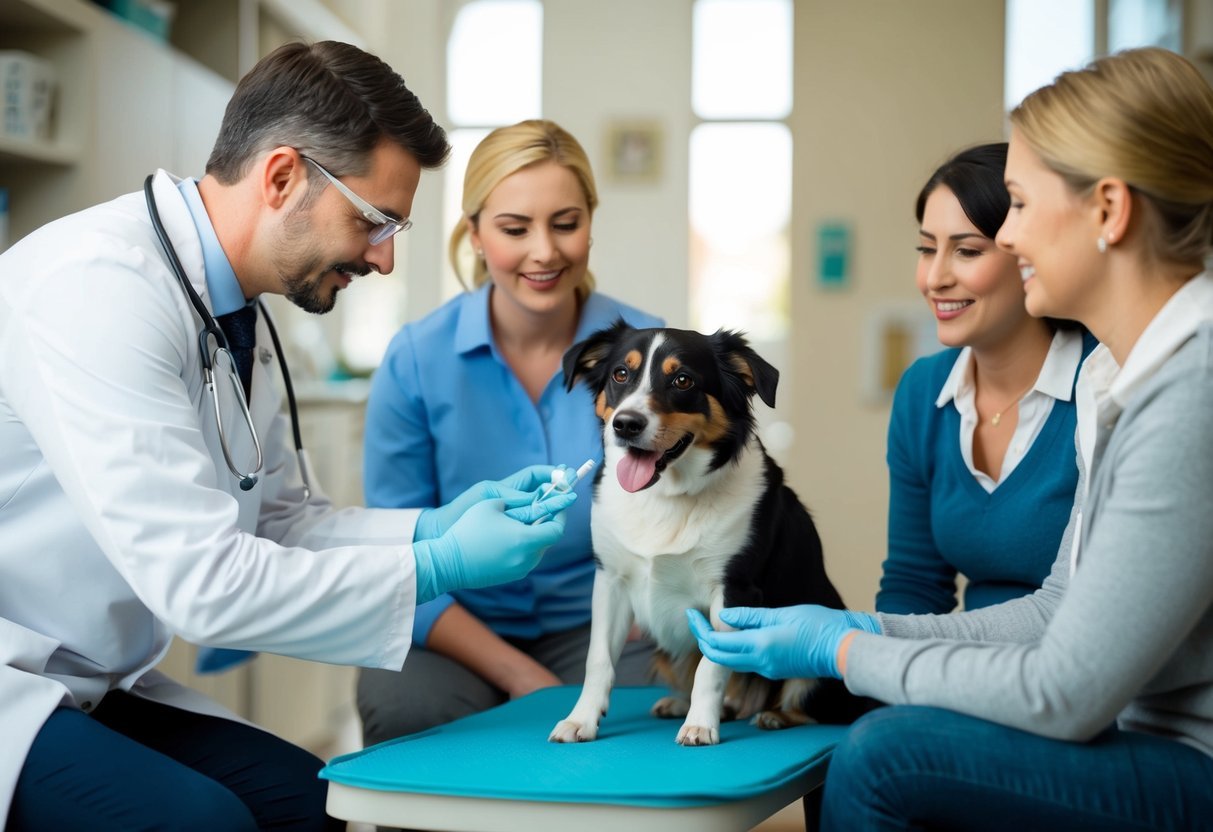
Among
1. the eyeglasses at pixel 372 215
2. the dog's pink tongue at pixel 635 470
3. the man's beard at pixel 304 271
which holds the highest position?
the eyeglasses at pixel 372 215

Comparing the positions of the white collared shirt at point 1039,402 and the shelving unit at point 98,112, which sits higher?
the shelving unit at point 98,112

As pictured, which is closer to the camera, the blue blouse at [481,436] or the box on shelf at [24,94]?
the blue blouse at [481,436]

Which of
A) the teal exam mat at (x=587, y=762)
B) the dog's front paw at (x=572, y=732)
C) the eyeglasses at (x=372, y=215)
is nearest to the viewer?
the teal exam mat at (x=587, y=762)

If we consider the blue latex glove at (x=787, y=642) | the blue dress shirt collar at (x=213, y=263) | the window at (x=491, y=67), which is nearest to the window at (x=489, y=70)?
the window at (x=491, y=67)

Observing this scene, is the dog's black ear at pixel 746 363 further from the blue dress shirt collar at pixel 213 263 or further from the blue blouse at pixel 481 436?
the blue dress shirt collar at pixel 213 263

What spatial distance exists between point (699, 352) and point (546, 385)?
0.48 metres

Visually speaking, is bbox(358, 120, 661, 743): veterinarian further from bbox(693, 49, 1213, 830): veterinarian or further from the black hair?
bbox(693, 49, 1213, 830): veterinarian

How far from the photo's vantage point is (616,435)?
60.5 inches

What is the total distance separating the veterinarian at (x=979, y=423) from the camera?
166 centimetres

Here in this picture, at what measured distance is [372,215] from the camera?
1.51 m

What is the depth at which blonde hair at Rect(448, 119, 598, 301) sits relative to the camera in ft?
6.41

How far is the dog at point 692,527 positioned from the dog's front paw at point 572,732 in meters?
0.03

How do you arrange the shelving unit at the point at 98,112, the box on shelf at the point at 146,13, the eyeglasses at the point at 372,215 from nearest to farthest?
1. the eyeglasses at the point at 372,215
2. the shelving unit at the point at 98,112
3. the box on shelf at the point at 146,13

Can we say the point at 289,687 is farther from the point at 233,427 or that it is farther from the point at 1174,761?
the point at 1174,761
